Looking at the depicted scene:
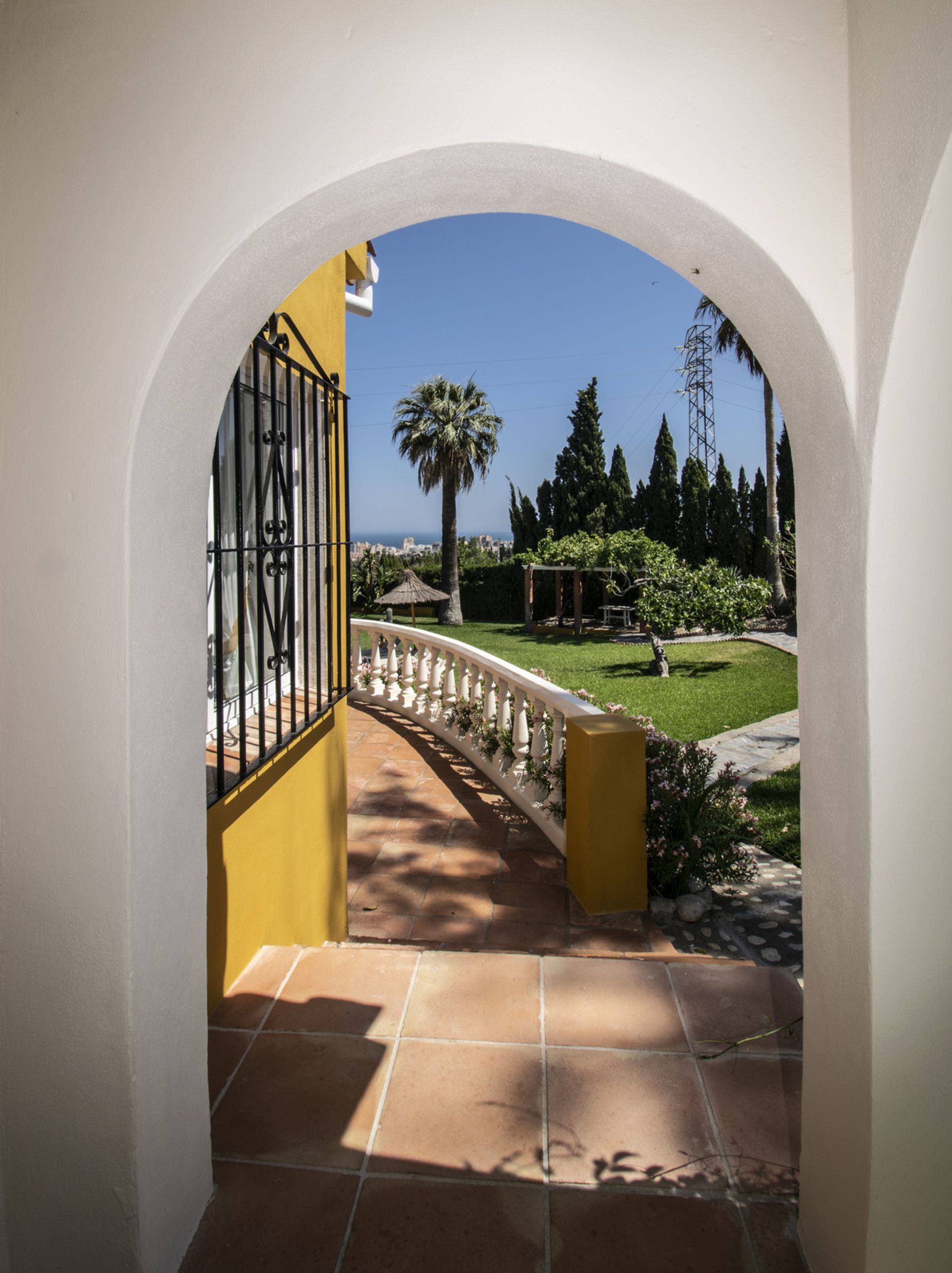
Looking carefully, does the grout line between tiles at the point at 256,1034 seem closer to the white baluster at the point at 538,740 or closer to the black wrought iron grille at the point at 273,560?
the black wrought iron grille at the point at 273,560

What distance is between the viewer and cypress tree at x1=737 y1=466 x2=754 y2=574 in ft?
69.5

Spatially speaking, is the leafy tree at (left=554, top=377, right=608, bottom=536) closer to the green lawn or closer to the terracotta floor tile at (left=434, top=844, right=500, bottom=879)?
the green lawn

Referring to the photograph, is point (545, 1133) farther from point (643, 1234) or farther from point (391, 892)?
point (391, 892)

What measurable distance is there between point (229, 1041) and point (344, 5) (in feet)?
7.77

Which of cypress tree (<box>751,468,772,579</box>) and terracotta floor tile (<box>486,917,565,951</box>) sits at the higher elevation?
cypress tree (<box>751,468,772,579</box>)

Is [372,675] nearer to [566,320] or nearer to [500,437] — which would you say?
[500,437]

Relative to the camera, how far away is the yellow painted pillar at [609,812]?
366 centimetres

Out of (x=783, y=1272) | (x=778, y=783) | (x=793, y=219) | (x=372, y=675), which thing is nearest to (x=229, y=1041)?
(x=783, y=1272)

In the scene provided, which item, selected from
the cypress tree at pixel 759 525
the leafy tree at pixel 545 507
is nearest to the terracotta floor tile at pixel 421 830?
the cypress tree at pixel 759 525

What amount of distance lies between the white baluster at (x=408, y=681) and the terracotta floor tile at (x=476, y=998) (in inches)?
217

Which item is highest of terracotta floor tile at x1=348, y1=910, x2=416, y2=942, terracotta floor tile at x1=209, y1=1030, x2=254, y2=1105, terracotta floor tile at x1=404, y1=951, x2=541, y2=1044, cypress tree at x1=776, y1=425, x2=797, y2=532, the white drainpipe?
cypress tree at x1=776, y1=425, x2=797, y2=532

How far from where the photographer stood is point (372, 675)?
28.8ft

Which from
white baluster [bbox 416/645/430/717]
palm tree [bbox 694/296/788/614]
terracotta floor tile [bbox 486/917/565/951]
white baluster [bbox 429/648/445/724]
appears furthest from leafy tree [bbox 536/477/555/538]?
terracotta floor tile [bbox 486/917/565/951]

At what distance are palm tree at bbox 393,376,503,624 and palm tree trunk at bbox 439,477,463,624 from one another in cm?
3
